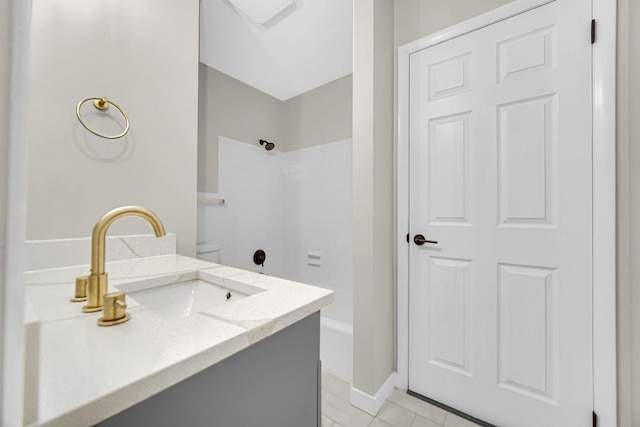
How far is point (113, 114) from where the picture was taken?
1047mm

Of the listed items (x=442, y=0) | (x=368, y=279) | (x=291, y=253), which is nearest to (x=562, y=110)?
(x=442, y=0)

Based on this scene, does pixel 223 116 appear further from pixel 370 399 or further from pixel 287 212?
pixel 370 399

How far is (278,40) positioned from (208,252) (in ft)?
5.41

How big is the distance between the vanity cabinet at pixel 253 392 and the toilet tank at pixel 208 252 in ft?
5.47

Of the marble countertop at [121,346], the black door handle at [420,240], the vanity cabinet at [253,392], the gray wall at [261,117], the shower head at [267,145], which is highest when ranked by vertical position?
the gray wall at [261,117]

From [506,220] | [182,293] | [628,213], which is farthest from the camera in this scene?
[506,220]

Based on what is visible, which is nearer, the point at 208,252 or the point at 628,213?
the point at 628,213

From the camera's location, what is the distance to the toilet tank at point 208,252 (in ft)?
6.71

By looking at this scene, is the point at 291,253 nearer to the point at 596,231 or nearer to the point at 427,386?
the point at 427,386

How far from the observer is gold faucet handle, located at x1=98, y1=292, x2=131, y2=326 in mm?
475

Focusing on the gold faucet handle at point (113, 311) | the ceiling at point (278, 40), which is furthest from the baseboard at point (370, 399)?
the ceiling at point (278, 40)

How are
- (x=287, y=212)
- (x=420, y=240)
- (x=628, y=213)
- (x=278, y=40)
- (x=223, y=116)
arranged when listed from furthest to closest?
(x=287, y=212) → (x=223, y=116) → (x=278, y=40) → (x=420, y=240) → (x=628, y=213)

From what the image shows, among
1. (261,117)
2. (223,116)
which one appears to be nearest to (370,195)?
(223,116)

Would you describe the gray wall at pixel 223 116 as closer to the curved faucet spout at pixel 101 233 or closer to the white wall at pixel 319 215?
the white wall at pixel 319 215
